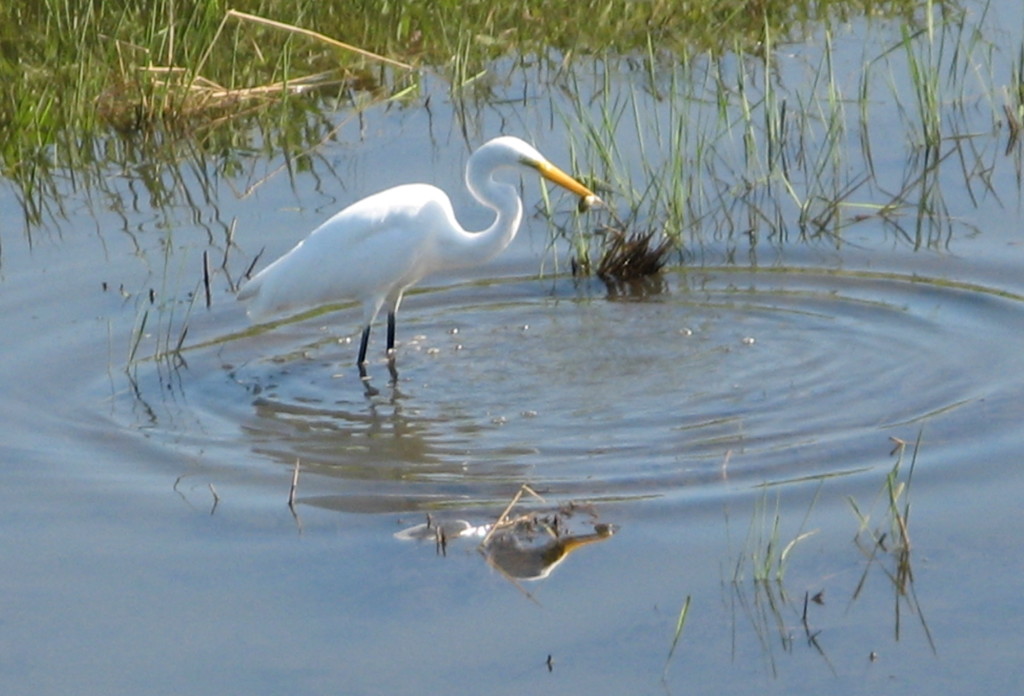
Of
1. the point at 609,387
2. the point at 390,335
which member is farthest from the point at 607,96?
the point at 609,387

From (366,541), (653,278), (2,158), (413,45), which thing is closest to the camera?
(366,541)

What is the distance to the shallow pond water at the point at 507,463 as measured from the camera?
3689 mm

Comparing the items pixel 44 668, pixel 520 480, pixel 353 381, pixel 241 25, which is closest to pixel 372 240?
pixel 353 381

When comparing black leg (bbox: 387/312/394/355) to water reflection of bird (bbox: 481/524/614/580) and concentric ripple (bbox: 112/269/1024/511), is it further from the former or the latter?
water reflection of bird (bbox: 481/524/614/580)

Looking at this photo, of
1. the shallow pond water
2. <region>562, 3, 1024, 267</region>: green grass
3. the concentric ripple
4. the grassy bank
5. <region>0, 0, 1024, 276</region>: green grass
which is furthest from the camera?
the grassy bank

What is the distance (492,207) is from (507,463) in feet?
4.61

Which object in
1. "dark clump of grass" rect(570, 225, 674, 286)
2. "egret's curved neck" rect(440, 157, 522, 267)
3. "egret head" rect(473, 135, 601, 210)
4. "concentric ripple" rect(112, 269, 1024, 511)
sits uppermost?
"egret head" rect(473, 135, 601, 210)

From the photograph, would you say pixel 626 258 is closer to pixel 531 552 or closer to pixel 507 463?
pixel 507 463

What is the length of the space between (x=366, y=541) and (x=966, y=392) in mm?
1983

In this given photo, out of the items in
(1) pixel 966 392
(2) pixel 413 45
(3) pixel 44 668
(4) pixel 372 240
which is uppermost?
(2) pixel 413 45

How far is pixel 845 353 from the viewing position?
5609mm

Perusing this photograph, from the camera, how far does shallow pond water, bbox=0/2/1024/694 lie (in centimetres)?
369

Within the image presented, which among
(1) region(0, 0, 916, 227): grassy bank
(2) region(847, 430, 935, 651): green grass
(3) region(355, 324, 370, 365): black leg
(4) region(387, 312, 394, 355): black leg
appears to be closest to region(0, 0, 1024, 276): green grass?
(1) region(0, 0, 916, 227): grassy bank

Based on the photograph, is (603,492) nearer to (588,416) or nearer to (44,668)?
A: (588,416)
